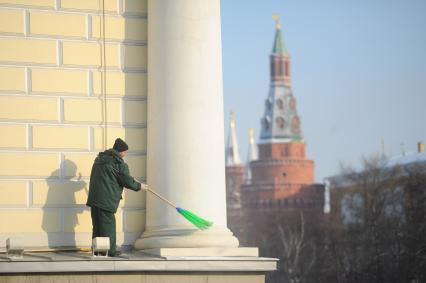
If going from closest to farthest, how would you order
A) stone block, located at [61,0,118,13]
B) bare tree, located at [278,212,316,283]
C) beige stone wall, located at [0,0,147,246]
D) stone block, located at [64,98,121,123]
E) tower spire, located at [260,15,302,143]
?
beige stone wall, located at [0,0,147,246]
stone block, located at [64,98,121,123]
stone block, located at [61,0,118,13]
bare tree, located at [278,212,316,283]
tower spire, located at [260,15,302,143]

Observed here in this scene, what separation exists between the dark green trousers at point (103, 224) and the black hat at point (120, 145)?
717 mm

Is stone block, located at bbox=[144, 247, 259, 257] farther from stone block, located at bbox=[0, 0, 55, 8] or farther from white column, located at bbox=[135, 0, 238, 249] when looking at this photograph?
stone block, located at bbox=[0, 0, 55, 8]

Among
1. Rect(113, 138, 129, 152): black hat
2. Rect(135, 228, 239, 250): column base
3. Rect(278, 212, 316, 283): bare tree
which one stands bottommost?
Rect(278, 212, 316, 283): bare tree

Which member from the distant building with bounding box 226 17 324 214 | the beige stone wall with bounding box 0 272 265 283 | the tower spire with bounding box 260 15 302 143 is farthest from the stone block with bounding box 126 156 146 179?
the tower spire with bounding box 260 15 302 143

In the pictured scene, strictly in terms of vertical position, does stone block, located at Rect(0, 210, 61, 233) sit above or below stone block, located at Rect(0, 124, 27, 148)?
below

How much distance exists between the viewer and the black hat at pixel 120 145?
14.1 metres

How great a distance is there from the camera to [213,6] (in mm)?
14852

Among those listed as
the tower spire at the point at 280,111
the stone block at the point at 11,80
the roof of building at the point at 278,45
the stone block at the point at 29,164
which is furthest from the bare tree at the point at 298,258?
the roof of building at the point at 278,45

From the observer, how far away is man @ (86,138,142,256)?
14.0 metres

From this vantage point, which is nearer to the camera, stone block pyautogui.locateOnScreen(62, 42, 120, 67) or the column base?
the column base

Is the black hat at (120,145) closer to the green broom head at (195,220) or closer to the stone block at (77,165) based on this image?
the stone block at (77,165)

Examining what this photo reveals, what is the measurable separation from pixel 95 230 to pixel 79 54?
7.30 ft

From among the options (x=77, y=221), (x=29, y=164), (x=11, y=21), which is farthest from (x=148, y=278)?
(x=11, y=21)

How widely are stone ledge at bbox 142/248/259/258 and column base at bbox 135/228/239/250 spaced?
0.14 m
